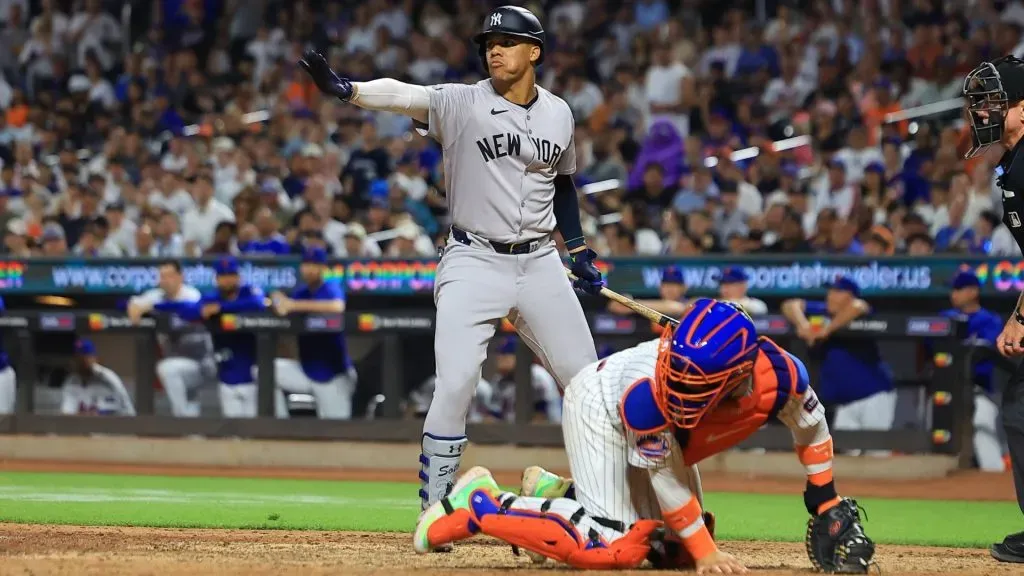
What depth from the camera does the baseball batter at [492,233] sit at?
223 inches

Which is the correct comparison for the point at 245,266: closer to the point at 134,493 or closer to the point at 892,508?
the point at 134,493

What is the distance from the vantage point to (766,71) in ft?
46.8

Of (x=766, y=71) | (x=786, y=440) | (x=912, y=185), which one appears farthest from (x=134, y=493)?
(x=766, y=71)

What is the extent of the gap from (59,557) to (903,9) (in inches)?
442

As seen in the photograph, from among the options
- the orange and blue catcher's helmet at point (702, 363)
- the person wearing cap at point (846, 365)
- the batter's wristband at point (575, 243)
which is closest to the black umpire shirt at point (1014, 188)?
the orange and blue catcher's helmet at point (702, 363)

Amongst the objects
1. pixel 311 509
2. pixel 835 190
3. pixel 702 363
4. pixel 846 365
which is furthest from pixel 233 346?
pixel 702 363

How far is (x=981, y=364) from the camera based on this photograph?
10.2 m

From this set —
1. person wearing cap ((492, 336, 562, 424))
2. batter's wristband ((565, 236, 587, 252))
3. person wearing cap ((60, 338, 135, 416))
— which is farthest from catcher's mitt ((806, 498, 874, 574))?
person wearing cap ((60, 338, 135, 416))

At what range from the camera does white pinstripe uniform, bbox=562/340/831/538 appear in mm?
4801

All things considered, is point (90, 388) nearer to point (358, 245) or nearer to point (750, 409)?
point (358, 245)

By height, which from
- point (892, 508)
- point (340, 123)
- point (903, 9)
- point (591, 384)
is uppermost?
point (903, 9)

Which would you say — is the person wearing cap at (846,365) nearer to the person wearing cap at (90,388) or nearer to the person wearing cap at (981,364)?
the person wearing cap at (981,364)

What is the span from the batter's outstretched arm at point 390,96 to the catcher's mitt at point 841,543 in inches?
85.6

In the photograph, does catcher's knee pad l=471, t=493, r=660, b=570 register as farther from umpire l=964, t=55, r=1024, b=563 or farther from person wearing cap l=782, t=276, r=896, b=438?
person wearing cap l=782, t=276, r=896, b=438
